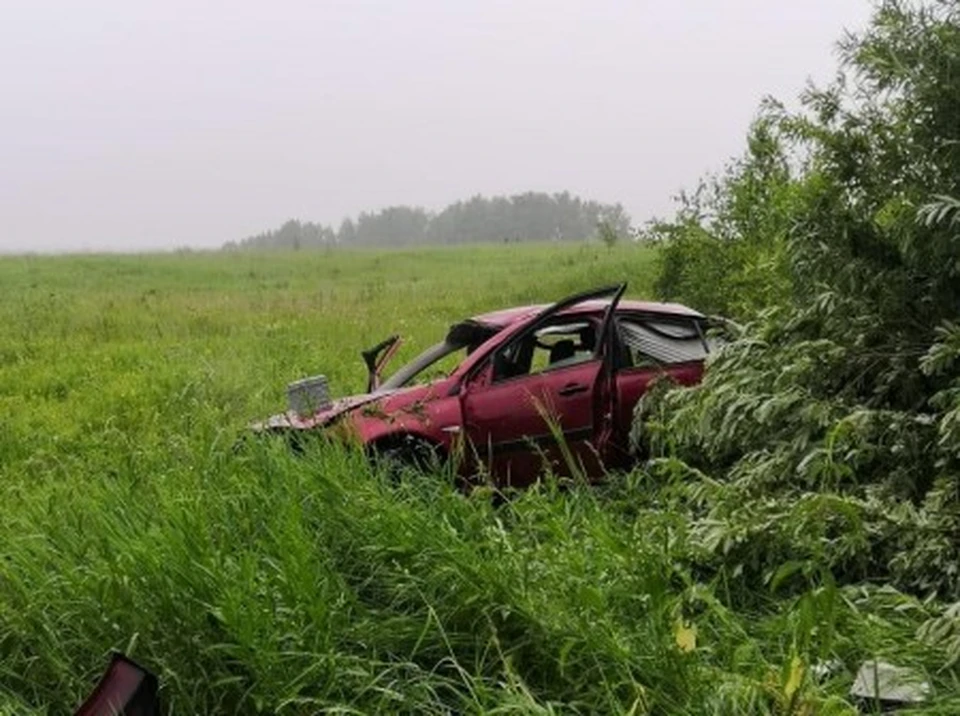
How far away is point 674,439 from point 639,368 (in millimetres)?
1163

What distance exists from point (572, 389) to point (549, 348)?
85 centimetres

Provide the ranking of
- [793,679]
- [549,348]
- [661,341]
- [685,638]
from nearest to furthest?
1. [793,679]
2. [685,638]
3. [661,341]
4. [549,348]

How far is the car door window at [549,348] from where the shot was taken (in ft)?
20.8

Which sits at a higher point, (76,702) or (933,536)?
(933,536)

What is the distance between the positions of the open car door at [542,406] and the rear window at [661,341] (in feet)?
0.84

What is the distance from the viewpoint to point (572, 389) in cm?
604

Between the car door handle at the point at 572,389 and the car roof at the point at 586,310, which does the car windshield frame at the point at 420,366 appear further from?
the car door handle at the point at 572,389

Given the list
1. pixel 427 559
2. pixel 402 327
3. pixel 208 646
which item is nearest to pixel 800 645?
pixel 427 559

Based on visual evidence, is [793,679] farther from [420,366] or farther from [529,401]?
[420,366]

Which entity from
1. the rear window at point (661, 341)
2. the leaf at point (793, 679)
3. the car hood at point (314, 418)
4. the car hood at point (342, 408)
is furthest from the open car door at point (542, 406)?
the leaf at point (793, 679)

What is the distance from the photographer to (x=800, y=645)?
3062mm

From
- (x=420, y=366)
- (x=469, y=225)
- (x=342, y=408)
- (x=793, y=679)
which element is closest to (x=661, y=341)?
(x=420, y=366)

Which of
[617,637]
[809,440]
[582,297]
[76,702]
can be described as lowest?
[76,702]

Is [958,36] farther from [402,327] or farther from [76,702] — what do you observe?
[402,327]
